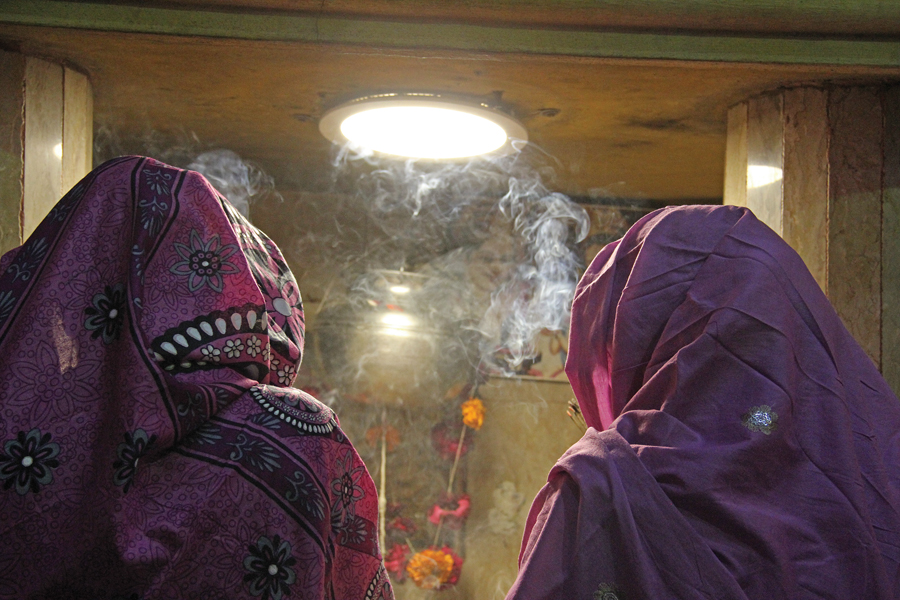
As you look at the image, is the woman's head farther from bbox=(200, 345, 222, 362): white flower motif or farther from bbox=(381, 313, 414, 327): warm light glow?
bbox=(381, 313, 414, 327): warm light glow

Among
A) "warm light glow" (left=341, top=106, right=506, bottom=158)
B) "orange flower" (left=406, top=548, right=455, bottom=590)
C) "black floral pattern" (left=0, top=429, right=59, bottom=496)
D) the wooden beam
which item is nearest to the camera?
"black floral pattern" (left=0, top=429, right=59, bottom=496)

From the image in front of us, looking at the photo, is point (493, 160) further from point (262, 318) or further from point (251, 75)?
point (262, 318)

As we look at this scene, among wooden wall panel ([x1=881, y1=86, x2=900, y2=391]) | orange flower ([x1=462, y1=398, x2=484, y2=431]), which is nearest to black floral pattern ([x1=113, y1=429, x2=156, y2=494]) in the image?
wooden wall panel ([x1=881, y1=86, x2=900, y2=391])

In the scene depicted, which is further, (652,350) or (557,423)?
(557,423)

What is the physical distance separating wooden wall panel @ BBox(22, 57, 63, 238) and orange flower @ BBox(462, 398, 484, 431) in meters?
1.92

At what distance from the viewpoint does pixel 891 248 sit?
213 cm

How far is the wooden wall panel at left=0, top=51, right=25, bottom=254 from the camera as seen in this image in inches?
77.8

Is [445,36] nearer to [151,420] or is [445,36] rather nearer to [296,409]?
[296,409]

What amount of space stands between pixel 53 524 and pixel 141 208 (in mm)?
531

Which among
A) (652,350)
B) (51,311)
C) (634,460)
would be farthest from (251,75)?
(634,460)

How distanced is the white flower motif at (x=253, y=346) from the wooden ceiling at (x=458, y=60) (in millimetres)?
898

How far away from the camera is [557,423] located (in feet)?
11.3

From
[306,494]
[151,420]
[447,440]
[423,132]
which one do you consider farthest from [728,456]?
[447,440]

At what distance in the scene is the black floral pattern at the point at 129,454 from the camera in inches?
46.2
